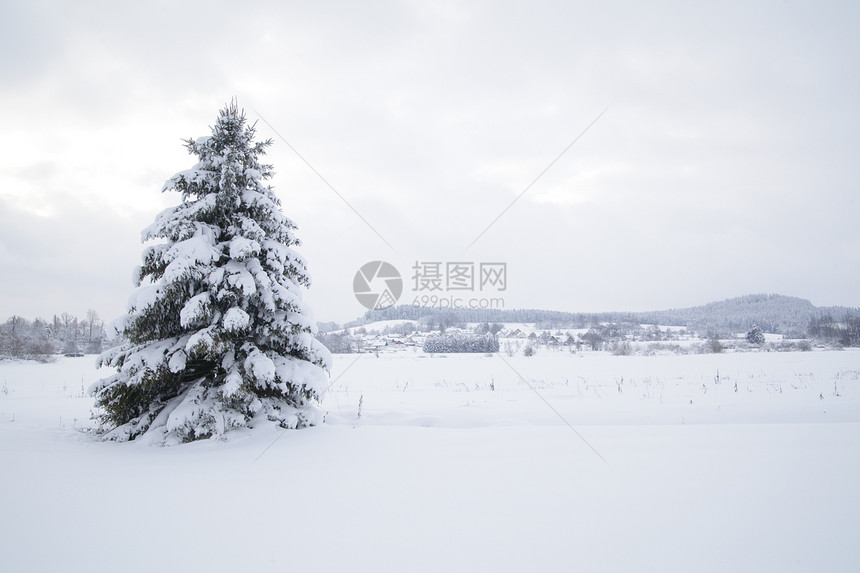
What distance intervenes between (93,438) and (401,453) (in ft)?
17.3

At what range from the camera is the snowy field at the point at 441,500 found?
306 cm

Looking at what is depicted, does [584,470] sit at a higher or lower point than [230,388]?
lower

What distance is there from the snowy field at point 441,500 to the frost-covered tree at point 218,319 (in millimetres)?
584

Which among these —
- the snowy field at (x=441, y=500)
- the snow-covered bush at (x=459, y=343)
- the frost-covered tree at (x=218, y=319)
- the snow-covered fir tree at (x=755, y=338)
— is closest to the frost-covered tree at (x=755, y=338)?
the snow-covered fir tree at (x=755, y=338)

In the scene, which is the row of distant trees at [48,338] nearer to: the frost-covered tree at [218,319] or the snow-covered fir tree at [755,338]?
the frost-covered tree at [218,319]

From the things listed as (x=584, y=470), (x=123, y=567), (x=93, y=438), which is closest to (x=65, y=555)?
(x=123, y=567)

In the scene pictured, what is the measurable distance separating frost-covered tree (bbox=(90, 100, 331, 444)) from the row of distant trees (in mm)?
918

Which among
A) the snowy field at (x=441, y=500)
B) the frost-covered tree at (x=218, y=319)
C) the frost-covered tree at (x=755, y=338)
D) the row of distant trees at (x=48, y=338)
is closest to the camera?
the snowy field at (x=441, y=500)

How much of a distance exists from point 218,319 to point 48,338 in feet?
322

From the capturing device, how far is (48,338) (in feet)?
248

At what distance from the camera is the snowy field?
10.0ft

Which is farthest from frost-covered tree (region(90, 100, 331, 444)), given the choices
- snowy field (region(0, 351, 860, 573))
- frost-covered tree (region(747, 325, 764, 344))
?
frost-covered tree (region(747, 325, 764, 344))

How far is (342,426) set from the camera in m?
7.49

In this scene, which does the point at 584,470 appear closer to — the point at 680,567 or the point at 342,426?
the point at 680,567
